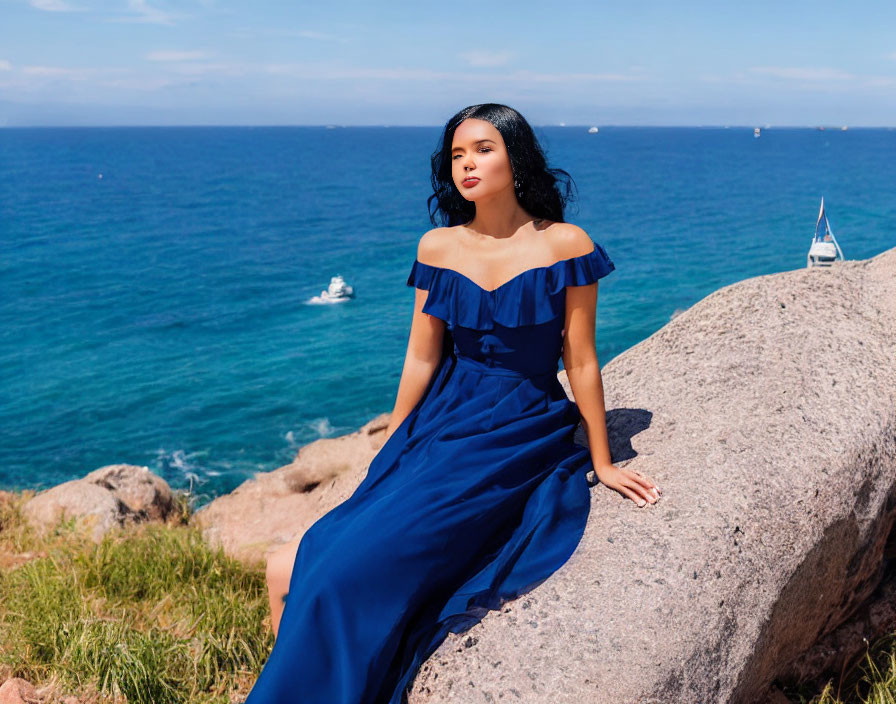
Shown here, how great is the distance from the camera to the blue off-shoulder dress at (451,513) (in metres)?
2.97

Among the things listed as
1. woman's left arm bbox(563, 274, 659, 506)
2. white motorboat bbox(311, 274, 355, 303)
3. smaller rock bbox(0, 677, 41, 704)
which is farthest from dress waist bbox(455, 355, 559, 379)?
white motorboat bbox(311, 274, 355, 303)

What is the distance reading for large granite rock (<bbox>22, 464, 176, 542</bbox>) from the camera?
26.8ft

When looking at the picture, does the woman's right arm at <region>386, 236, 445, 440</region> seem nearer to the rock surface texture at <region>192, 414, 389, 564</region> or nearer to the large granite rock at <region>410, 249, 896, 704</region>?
the large granite rock at <region>410, 249, 896, 704</region>

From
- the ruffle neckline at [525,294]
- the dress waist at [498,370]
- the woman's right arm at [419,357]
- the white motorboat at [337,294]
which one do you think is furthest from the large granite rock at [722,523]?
the white motorboat at [337,294]

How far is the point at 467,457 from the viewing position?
352 cm

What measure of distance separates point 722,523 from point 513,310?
55.1 inches

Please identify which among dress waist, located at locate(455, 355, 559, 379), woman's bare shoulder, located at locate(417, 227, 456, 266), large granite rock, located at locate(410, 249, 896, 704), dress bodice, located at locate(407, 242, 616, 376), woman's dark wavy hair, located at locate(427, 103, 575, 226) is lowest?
large granite rock, located at locate(410, 249, 896, 704)

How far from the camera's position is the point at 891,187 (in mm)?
69500

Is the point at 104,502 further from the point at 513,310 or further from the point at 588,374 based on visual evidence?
the point at 588,374

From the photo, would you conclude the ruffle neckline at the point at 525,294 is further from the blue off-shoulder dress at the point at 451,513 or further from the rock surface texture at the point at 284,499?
the rock surface texture at the point at 284,499

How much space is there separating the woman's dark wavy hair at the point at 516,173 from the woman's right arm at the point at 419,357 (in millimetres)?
303

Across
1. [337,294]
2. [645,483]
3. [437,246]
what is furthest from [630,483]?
[337,294]

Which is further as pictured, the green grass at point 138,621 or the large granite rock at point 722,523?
the green grass at point 138,621

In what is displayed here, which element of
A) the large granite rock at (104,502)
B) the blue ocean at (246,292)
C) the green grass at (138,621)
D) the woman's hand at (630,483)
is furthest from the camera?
the blue ocean at (246,292)
